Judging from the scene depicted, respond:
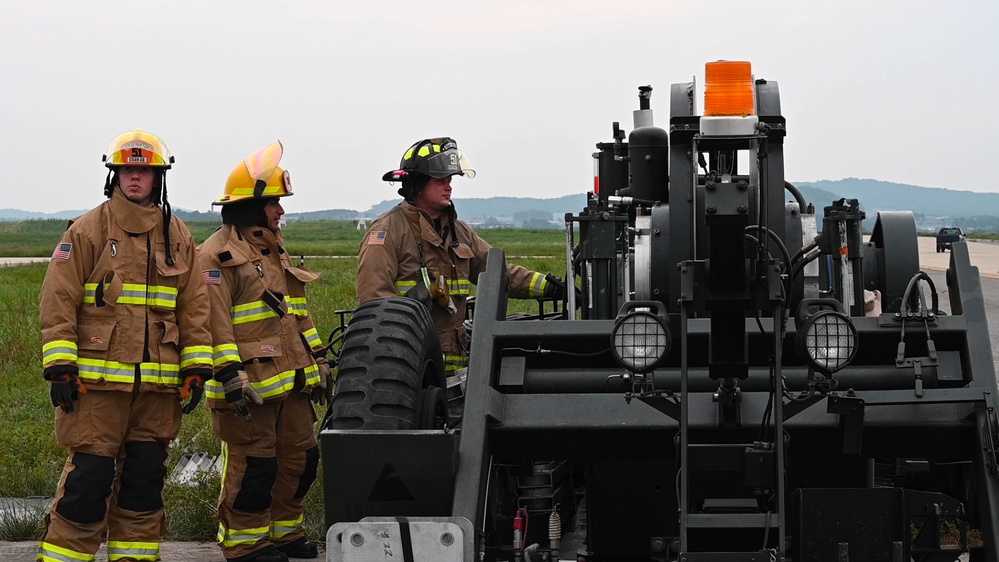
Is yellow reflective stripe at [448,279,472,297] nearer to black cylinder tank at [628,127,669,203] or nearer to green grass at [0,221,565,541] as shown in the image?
green grass at [0,221,565,541]

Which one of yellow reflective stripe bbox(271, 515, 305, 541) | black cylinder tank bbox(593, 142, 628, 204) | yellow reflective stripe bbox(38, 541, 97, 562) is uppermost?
black cylinder tank bbox(593, 142, 628, 204)

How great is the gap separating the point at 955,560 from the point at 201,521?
4.20 metres

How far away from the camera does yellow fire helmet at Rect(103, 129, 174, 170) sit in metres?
5.80

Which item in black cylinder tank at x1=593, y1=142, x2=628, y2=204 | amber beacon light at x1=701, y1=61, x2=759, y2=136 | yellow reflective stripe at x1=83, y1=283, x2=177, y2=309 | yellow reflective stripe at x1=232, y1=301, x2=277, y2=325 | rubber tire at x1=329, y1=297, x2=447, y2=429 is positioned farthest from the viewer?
yellow reflective stripe at x1=232, y1=301, x2=277, y2=325

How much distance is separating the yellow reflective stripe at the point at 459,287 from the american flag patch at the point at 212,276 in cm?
131

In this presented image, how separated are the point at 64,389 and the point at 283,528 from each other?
1664mm

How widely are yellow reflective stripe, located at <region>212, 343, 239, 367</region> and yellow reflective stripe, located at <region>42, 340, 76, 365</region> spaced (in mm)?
778

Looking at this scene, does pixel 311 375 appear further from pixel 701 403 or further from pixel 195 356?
pixel 701 403

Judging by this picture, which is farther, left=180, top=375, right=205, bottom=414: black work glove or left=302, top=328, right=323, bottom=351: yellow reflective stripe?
left=302, top=328, right=323, bottom=351: yellow reflective stripe

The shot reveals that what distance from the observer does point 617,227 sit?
5.50m

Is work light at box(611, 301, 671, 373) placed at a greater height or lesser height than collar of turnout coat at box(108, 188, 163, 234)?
lesser

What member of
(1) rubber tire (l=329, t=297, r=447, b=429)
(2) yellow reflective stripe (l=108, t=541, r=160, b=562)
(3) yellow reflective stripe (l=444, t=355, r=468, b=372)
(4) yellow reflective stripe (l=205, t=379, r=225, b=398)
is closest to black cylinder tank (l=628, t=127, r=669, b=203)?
(1) rubber tire (l=329, t=297, r=447, b=429)

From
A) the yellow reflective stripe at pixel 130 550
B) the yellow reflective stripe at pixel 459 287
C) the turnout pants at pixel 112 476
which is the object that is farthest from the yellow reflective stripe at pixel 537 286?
the yellow reflective stripe at pixel 130 550

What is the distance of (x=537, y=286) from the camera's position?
22.5 feet
